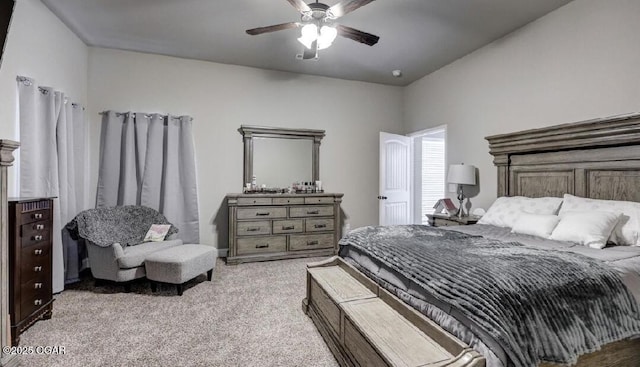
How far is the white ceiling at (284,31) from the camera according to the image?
296cm

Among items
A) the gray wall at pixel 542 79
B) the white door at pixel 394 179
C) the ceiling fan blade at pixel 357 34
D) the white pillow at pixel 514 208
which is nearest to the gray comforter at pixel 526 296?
the white pillow at pixel 514 208

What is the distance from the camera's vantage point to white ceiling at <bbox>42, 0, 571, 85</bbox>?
2.96 meters

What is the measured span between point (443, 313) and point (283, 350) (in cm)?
110

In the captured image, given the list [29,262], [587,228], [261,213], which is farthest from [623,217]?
[29,262]

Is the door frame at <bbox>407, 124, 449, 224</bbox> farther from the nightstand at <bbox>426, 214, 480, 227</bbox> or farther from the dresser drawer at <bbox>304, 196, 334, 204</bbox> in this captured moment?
the dresser drawer at <bbox>304, 196, 334, 204</bbox>

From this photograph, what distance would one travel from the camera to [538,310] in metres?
1.30

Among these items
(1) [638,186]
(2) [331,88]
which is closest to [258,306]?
(1) [638,186]

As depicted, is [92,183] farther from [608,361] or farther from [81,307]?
[608,361]

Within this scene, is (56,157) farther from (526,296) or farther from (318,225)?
(526,296)

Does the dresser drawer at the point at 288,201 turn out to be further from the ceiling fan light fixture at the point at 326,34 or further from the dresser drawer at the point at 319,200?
the ceiling fan light fixture at the point at 326,34

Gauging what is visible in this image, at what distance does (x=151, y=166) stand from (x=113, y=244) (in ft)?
4.39

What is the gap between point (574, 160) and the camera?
277 centimetres

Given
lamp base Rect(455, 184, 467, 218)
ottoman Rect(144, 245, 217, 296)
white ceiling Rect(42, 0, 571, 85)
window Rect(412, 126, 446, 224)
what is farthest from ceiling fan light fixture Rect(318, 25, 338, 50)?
window Rect(412, 126, 446, 224)

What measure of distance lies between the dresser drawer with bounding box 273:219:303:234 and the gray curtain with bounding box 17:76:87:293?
2258 millimetres
